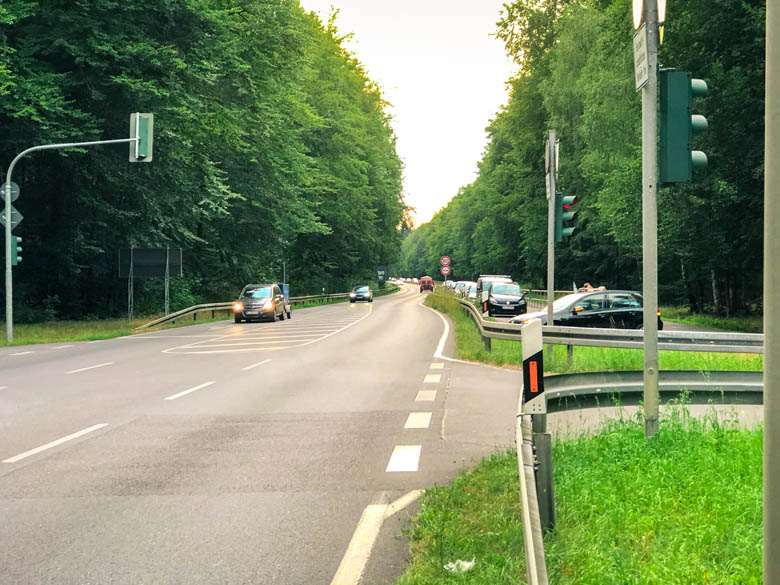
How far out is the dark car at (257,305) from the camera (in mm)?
33000

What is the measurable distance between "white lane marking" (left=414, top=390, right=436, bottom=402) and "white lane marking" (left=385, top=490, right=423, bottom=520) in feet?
16.2

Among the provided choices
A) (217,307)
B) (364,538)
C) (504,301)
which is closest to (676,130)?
(364,538)

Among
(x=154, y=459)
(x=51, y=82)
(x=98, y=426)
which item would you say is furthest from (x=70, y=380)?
(x=51, y=82)

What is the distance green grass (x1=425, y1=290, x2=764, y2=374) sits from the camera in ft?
42.3

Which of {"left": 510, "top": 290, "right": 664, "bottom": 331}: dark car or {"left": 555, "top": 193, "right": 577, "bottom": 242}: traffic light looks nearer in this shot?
{"left": 555, "top": 193, "right": 577, "bottom": 242}: traffic light

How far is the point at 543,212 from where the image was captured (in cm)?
5303

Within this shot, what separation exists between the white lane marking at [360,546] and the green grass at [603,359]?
22.3 ft

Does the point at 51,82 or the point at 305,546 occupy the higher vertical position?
the point at 51,82

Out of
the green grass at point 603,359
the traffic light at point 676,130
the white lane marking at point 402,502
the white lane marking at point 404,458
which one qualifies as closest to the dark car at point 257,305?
the green grass at point 603,359

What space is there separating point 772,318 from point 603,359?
12.8m

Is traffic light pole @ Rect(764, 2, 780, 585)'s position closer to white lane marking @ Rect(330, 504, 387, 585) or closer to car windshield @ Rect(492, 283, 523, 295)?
white lane marking @ Rect(330, 504, 387, 585)

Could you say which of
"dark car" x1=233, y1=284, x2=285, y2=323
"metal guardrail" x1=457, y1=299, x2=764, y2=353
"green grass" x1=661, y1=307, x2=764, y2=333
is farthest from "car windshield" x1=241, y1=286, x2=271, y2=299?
"metal guardrail" x1=457, y1=299, x2=764, y2=353

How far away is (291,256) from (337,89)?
513 inches

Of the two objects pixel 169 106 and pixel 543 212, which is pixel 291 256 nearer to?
pixel 543 212
